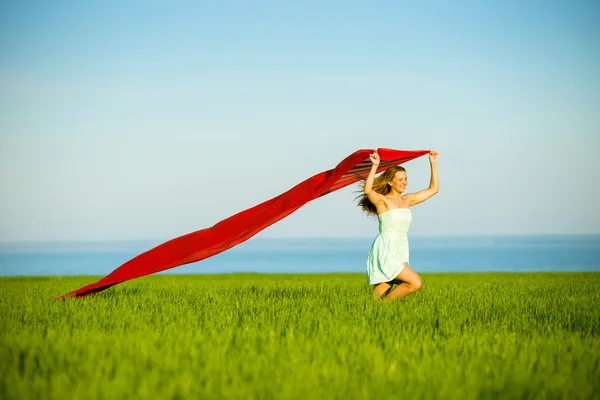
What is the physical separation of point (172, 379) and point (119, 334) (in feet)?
7.08

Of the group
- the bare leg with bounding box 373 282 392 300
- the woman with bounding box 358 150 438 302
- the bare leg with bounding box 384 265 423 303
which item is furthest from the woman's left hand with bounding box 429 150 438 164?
the bare leg with bounding box 373 282 392 300

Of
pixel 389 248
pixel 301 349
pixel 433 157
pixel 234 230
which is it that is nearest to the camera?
pixel 301 349

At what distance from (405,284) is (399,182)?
140 cm

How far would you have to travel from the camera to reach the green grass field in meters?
4.64

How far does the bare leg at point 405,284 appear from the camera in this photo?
361 inches

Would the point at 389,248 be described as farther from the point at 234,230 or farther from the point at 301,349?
the point at 301,349

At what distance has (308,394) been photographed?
443 centimetres

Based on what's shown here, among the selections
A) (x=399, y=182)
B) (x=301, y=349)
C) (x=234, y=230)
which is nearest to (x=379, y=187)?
(x=399, y=182)

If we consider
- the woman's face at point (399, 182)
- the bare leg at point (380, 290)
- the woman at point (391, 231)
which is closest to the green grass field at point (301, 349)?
the bare leg at point (380, 290)

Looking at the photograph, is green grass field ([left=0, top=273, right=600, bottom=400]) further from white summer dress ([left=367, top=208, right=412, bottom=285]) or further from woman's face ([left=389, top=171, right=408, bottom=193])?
woman's face ([left=389, top=171, right=408, bottom=193])

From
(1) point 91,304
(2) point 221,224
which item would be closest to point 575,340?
(2) point 221,224

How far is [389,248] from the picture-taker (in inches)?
363

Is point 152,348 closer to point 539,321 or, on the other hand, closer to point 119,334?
point 119,334

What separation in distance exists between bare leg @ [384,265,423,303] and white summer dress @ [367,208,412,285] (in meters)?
0.09
